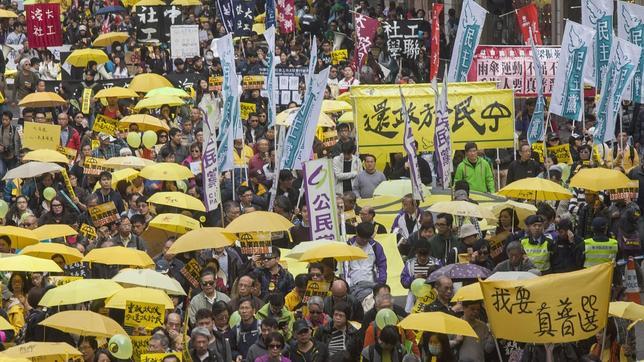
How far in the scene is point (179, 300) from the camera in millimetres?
19609

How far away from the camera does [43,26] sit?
123 ft

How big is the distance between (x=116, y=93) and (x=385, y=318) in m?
15.1

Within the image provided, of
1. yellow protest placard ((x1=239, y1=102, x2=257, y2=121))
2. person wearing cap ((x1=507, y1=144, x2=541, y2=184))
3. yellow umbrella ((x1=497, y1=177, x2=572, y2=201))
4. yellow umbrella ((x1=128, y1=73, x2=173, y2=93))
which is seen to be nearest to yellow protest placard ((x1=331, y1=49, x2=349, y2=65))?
yellow umbrella ((x1=128, y1=73, x2=173, y2=93))

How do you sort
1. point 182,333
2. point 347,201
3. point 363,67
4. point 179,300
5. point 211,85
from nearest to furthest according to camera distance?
1. point 182,333
2. point 179,300
3. point 347,201
4. point 211,85
5. point 363,67

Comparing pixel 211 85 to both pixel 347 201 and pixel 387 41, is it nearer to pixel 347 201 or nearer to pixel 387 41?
pixel 387 41

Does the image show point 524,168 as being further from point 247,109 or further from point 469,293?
point 469,293

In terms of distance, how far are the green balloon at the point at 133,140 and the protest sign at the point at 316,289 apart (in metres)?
9.43

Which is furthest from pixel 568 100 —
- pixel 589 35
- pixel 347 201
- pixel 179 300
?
pixel 179 300

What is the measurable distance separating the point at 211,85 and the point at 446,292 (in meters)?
14.5

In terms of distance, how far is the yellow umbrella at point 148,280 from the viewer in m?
18.4

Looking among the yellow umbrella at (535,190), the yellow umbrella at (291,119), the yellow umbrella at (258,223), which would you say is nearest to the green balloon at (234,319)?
the yellow umbrella at (258,223)

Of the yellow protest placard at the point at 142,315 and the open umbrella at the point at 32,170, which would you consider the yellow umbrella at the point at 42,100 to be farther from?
Answer: the yellow protest placard at the point at 142,315

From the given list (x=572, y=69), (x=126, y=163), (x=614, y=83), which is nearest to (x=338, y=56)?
(x=572, y=69)

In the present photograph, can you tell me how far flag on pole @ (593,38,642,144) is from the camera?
25.8 m
